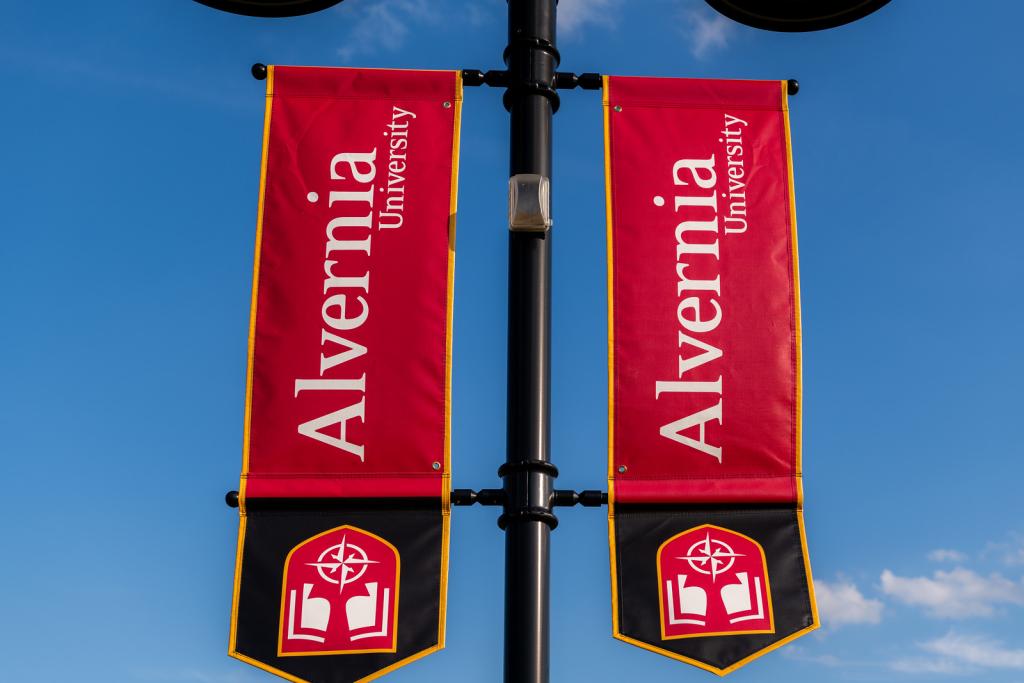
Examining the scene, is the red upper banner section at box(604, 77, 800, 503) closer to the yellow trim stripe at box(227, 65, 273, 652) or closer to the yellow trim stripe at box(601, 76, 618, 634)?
the yellow trim stripe at box(601, 76, 618, 634)

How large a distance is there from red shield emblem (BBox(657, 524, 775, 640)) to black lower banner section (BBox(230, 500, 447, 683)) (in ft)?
2.94

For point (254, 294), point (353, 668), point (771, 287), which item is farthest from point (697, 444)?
point (254, 294)

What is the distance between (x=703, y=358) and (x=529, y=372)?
898 mm

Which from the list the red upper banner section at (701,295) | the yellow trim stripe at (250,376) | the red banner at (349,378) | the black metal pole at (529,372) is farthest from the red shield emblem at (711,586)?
the yellow trim stripe at (250,376)

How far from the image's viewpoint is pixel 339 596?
5055mm

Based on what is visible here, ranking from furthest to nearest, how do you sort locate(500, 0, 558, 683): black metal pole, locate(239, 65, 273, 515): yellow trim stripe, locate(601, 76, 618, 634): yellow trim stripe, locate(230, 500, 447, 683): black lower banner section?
1. locate(239, 65, 273, 515): yellow trim stripe
2. locate(601, 76, 618, 634): yellow trim stripe
3. locate(230, 500, 447, 683): black lower banner section
4. locate(500, 0, 558, 683): black metal pole

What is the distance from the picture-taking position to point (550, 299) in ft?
16.7

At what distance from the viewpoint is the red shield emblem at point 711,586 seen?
503cm

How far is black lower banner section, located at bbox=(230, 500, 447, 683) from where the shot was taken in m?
4.94

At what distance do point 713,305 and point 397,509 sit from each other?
5.28 ft

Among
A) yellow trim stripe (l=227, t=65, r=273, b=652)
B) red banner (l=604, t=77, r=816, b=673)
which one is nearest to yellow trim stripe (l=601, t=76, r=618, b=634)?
red banner (l=604, t=77, r=816, b=673)

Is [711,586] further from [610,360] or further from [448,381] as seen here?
[448,381]

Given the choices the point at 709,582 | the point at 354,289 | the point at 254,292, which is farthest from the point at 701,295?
the point at 254,292

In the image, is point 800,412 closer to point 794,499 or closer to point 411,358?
point 794,499
